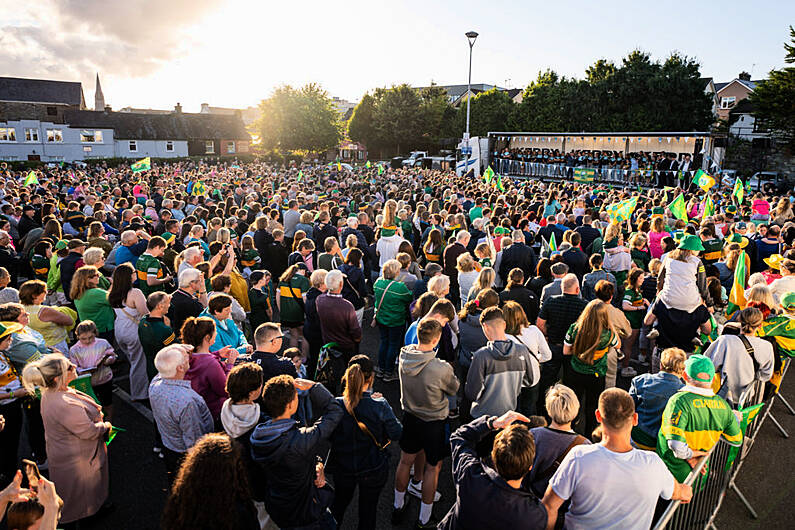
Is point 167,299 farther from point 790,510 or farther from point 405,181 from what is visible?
point 405,181

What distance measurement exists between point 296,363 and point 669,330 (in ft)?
14.5

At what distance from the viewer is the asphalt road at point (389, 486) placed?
432 centimetres

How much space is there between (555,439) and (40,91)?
74670 millimetres

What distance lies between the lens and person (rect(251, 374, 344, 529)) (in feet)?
9.78

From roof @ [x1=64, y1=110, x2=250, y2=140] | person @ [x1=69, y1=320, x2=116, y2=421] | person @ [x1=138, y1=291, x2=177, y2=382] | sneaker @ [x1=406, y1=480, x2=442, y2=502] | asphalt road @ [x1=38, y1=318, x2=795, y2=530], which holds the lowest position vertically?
asphalt road @ [x1=38, y1=318, x2=795, y2=530]

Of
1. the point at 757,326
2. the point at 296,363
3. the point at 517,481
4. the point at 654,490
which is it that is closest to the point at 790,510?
the point at 757,326

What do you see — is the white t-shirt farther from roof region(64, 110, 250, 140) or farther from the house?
the house

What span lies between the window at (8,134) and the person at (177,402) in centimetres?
5854

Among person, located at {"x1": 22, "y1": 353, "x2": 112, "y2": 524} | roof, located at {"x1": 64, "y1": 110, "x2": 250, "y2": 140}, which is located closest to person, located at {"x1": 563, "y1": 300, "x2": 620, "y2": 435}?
person, located at {"x1": 22, "y1": 353, "x2": 112, "y2": 524}

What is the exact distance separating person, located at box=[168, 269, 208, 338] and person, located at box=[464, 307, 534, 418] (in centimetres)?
313

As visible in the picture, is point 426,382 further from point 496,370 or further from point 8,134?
point 8,134

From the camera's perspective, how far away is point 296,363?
14.8 feet

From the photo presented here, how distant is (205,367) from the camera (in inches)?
157

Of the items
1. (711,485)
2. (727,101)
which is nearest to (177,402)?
(711,485)
